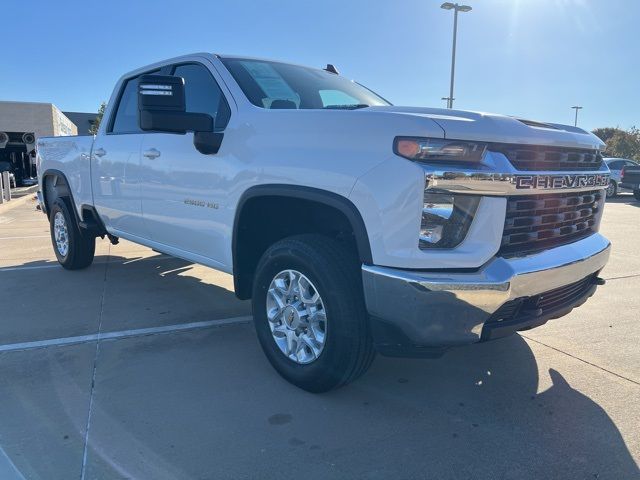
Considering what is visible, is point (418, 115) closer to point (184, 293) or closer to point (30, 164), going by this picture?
point (184, 293)

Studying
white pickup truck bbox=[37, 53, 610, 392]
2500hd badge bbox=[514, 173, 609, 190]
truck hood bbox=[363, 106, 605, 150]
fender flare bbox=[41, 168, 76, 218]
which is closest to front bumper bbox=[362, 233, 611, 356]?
white pickup truck bbox=[37, 53, 610, 392]

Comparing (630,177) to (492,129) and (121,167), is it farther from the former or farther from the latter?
(492,129)

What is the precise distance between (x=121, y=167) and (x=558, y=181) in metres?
3.63

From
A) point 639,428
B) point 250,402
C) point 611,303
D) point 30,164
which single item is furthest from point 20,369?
point 30,164

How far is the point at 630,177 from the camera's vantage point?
1969 cm

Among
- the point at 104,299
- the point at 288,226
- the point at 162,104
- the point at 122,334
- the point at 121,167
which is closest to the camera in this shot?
the point at 162,104

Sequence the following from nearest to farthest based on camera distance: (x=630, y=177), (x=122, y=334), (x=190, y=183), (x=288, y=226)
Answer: (x=288, y=226)
(x=190, y=183)
(x=122, y=334)
(x=630, y=177)

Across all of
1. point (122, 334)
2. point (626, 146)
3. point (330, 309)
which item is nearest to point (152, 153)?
point (122, 334)

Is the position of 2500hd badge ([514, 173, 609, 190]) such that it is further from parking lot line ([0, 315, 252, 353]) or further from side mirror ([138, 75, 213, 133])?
parking lot line ([0, 315, 252, 353])

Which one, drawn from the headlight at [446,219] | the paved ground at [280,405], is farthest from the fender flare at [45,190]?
the headlight at [446,219]

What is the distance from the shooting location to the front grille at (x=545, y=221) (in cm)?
262

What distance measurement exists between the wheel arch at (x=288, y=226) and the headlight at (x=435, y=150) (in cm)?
39

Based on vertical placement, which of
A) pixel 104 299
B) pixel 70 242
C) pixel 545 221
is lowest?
pixel 104 299

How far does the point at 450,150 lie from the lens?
2473 millimetres
